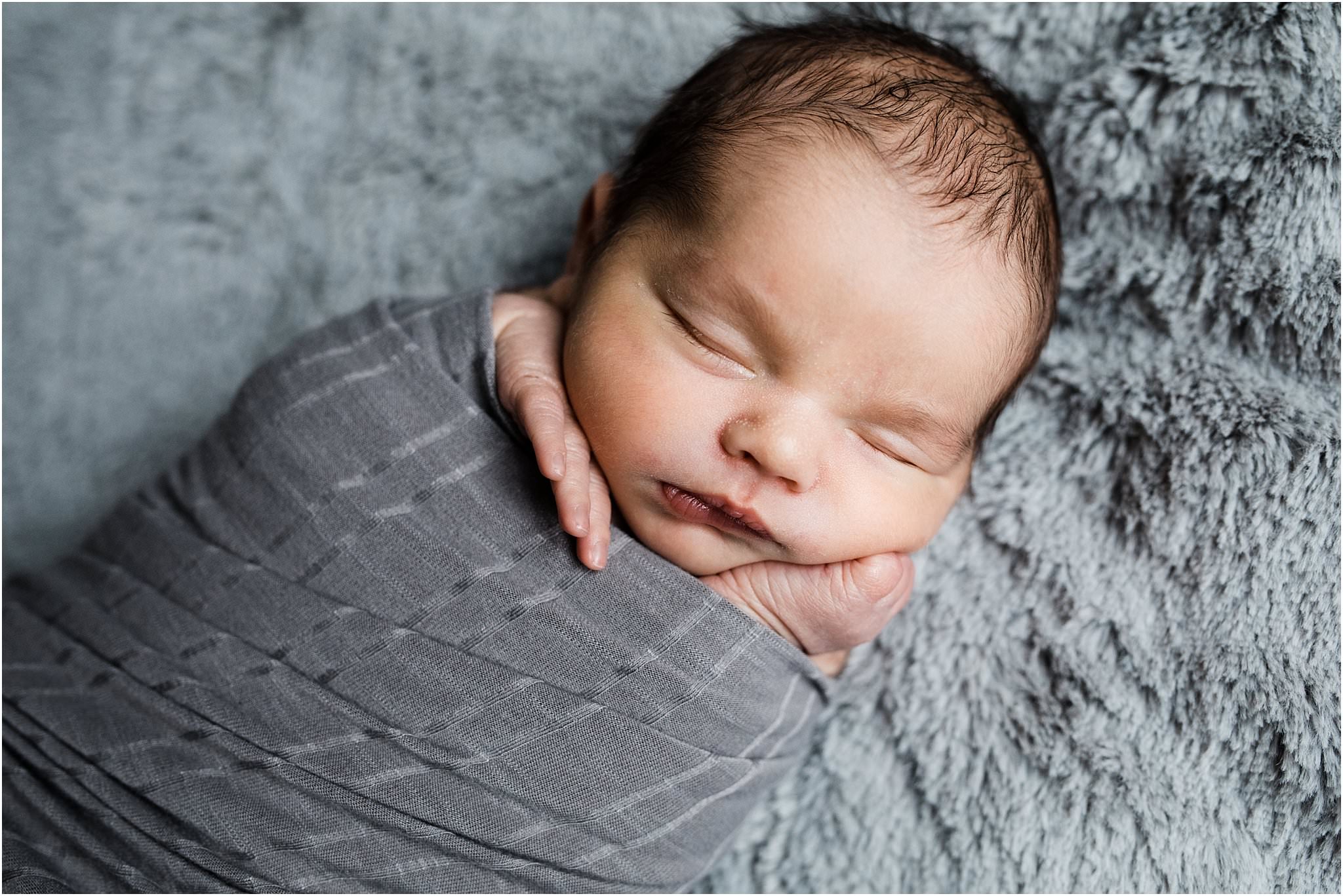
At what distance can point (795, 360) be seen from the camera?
0.89 metres

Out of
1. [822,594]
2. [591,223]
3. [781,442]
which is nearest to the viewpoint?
[781,442]

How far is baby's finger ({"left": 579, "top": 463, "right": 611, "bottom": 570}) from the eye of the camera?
0.93 meters

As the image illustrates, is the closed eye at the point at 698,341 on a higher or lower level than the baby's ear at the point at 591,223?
lower

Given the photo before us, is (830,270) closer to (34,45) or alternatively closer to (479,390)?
(479,390)

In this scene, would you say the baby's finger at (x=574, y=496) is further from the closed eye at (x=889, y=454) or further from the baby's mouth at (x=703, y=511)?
the closed eye at (x=889, y=454)

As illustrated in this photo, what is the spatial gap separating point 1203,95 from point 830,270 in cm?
50

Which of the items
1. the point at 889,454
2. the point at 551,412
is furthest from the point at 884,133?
the point at 551,412

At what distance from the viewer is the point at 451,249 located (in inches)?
53.4

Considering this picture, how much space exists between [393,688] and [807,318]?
0.51m

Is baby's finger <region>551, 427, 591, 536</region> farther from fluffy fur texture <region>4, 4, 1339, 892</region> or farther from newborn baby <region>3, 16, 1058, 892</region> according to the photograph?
fluffy fur texture <region>4, 4, 1339, 892</region>

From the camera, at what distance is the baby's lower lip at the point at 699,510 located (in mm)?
938

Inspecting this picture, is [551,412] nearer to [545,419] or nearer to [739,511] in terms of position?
[545,419]

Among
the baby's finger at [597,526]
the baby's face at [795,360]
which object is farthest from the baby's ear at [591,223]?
the baby's finger at [597,526]

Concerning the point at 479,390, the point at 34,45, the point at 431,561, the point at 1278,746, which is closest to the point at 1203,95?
the point at 1278,746
